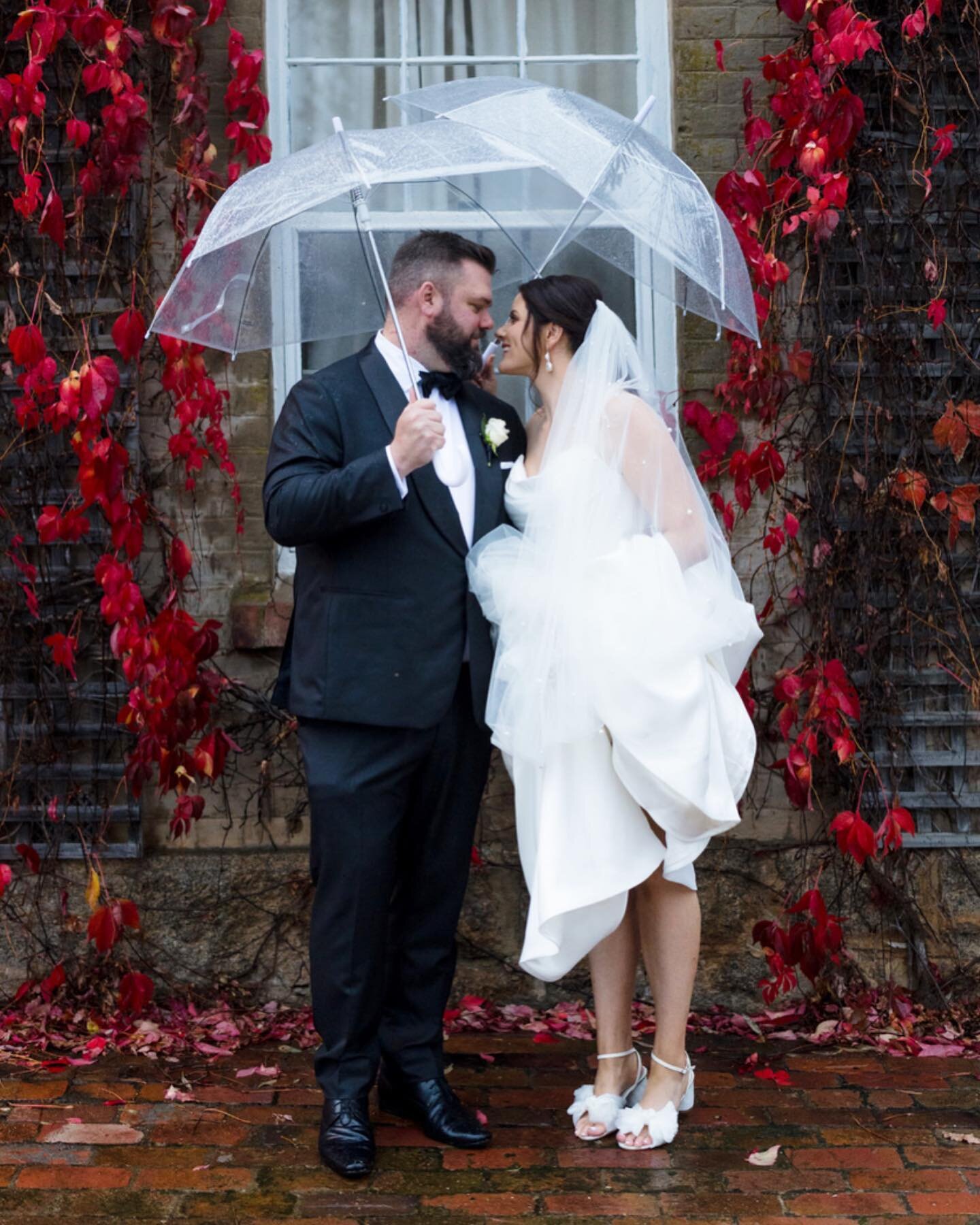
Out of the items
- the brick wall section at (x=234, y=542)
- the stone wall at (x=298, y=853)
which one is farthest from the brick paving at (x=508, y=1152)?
the brick wall section at (x=234, y=542)

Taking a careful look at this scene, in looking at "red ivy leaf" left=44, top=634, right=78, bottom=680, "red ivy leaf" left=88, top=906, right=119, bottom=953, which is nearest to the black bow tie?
"red ivy leaf" left=44, top=634, right=78, bottom=680

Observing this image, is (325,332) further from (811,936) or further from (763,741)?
(811,936)

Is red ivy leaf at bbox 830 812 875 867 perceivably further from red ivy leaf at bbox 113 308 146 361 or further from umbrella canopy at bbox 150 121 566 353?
red ivy leaf at bbox 113 308 146 361

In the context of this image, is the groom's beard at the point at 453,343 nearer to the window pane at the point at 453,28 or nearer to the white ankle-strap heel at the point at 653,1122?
the window pane at the point at 453,28

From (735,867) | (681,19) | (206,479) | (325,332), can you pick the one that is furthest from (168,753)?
(681,19)

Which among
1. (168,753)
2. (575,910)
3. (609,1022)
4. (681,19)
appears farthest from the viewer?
(681,19)

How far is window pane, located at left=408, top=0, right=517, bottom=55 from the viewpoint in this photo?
466 cm

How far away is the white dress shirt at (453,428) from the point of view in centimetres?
350

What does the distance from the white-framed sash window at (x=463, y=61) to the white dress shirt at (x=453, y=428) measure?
3.74 feet

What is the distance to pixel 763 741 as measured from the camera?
4.59m

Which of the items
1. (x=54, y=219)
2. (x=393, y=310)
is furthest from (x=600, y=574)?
(x=54, y=219)

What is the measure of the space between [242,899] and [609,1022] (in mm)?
1417

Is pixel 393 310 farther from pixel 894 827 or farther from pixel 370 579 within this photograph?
pixel 894 827

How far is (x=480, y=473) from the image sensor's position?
11.8ft
